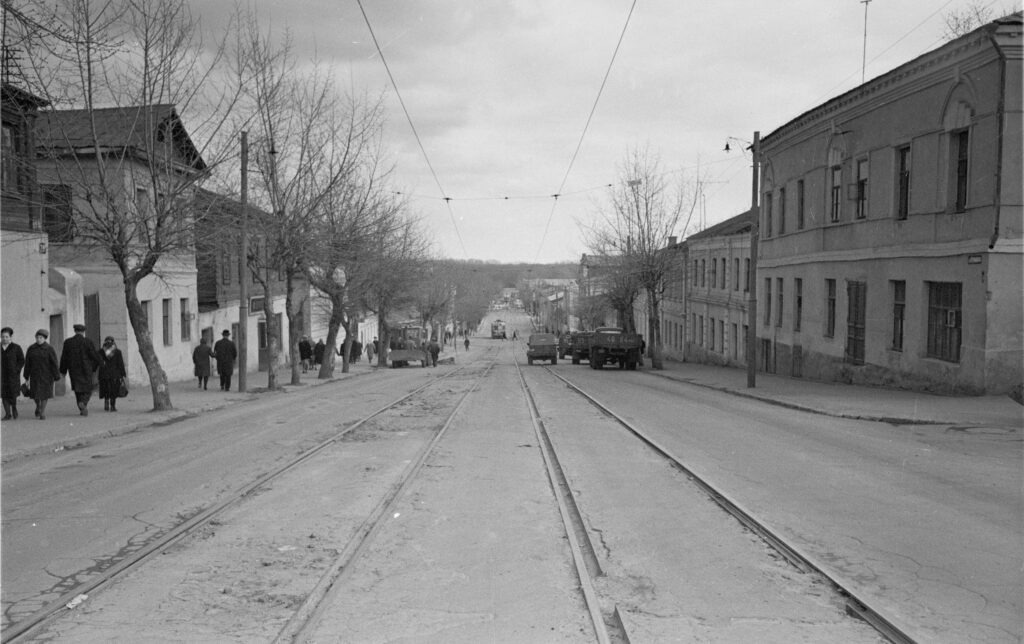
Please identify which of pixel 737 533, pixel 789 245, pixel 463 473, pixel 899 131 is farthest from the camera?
pixel 789 245

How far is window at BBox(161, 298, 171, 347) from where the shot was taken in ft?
93.8

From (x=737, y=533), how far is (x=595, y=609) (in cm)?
246

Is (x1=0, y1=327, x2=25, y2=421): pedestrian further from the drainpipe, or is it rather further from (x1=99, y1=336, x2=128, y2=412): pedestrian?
the drainpipe

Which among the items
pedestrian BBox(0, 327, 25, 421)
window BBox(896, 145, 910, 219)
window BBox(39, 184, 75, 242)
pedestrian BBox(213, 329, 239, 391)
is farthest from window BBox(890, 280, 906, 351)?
pedestrian BBox(0, 327, 25, 421)

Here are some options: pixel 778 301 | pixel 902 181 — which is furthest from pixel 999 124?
pixel 778 301

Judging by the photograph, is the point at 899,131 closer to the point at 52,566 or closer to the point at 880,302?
the point at 880,302

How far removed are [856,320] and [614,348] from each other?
16.6 meters

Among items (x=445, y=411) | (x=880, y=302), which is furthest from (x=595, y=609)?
(x=880, y=302)

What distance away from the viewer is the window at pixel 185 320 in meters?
30.1

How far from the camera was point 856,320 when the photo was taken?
77.3 ft

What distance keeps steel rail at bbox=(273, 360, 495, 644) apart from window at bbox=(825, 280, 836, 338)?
737 inches

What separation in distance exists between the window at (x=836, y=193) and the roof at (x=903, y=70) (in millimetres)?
1821

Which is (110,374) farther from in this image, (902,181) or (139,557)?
(902,181)

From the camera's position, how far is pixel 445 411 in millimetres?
17188
